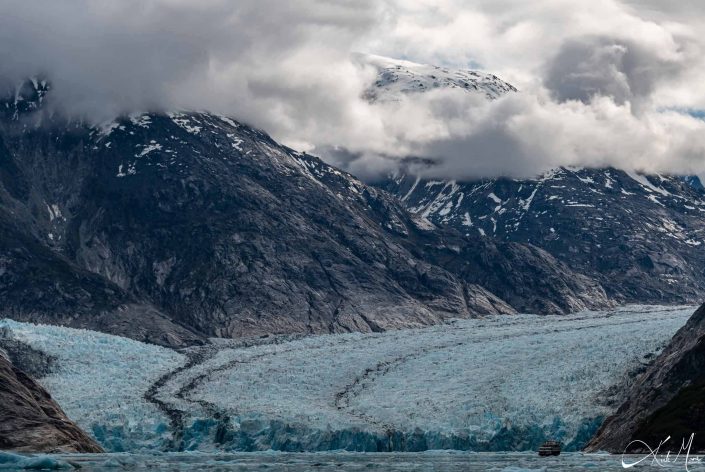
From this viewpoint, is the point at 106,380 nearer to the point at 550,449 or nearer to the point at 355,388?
the point at 355,388

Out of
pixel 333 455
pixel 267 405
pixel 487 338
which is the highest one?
pixel 333 455

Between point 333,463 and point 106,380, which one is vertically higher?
point 333,463

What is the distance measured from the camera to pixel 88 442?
94438 mm

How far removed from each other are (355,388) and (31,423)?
39.6 m

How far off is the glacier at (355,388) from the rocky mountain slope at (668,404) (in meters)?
3.66

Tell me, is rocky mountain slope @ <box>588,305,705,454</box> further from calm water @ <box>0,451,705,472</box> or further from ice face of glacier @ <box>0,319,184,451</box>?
ice face of glacier @ <box>0,319,184,451</box>

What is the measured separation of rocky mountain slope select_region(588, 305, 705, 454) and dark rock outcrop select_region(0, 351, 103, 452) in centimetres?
4237

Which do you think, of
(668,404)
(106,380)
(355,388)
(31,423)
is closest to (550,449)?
(668,404)

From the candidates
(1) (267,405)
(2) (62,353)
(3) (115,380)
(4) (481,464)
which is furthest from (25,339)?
(4) (481,464)

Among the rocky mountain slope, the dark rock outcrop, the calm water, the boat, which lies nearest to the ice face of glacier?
the dark rock outcrop

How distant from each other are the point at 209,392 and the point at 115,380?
1122 centimetres

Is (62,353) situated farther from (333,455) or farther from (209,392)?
(333,455)

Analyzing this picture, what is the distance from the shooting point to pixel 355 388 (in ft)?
398

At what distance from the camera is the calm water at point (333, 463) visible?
221ft
